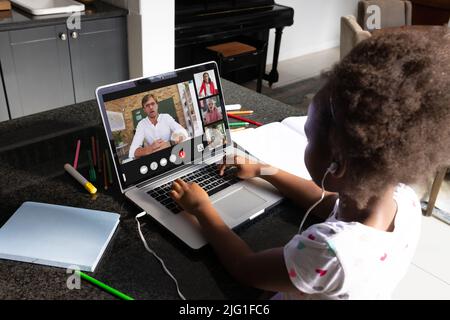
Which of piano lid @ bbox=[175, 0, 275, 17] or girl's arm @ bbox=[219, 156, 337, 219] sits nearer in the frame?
girl's arm @ bbox=[219, 156, 337, 219]

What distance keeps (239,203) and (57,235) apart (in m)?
0.38

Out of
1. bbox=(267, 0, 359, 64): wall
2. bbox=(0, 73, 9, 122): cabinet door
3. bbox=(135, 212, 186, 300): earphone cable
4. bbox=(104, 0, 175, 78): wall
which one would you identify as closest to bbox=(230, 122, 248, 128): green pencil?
bbox=(135, 212, 186, 300): earphone cable

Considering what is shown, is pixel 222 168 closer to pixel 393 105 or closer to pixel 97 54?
pixel 393 105

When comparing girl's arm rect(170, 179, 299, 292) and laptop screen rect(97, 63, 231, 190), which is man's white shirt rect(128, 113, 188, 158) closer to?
laptop screen rect(97, 63, 231, 190)

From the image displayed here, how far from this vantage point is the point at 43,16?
2.03m

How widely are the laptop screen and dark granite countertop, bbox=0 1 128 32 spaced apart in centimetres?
139

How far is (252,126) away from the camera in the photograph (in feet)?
4.05

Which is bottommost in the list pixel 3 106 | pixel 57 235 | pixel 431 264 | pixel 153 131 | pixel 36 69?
pixel 431 264

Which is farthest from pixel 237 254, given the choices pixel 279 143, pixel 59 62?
pixel 59 62

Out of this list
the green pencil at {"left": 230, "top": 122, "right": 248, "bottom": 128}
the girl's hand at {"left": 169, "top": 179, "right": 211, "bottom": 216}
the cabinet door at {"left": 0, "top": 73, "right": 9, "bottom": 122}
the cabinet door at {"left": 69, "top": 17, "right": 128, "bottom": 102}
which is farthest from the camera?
the cabinet door at {"left": 69, "top": 17, "right": 128, "bottom": 102}

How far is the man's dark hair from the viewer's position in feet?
1.88

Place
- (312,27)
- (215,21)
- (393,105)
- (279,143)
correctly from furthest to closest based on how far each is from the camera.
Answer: (312,27), (215,21), (279,143), (393,105)

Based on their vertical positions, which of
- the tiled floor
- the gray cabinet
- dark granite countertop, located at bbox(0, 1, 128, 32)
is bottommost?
the tiled floor

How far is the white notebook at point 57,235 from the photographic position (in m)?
0.71
